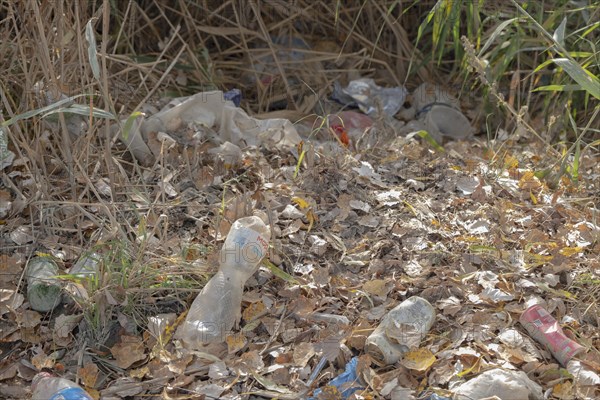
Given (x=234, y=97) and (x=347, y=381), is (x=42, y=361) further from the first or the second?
(x=234, y=97)

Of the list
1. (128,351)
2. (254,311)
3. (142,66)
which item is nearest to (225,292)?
(254,311)

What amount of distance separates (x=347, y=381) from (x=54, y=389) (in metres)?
0.65

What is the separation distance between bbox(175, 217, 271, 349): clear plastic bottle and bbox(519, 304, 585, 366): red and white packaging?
675 millimetres

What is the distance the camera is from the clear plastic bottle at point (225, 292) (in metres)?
2.05

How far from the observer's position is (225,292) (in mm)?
2109

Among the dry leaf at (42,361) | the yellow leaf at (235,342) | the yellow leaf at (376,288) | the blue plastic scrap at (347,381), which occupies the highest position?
the yellow leaf at (376,288)

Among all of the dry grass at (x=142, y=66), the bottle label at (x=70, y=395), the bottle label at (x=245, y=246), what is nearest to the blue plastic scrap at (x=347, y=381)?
the bottle label at (x=245, y=246)

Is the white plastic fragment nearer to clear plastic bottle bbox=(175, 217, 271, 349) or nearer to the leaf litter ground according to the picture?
the leaf litter ground

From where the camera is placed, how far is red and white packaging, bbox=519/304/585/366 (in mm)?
1968

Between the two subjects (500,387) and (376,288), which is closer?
(500,387)

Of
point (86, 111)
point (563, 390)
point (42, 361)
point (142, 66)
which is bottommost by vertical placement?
point (42, 361)

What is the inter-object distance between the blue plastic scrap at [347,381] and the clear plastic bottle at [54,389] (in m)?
0.51

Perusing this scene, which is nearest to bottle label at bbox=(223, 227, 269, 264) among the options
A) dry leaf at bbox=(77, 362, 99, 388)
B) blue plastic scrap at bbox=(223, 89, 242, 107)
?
dry leaf at bbox=(77, 362, 99, 388)

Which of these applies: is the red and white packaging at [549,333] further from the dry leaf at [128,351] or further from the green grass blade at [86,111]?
the green grass blade at [86,111]
